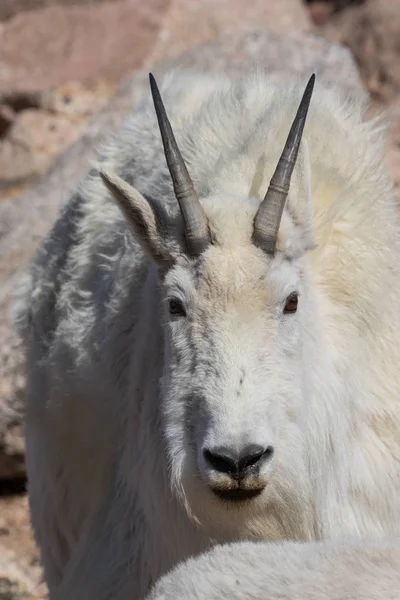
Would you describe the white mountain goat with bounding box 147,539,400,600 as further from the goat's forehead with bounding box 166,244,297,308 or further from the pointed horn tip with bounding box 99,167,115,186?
the pointed horn tip with bounding box 99,167,115,186

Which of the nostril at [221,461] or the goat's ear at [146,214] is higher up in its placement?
the goat's ear at [146,214]

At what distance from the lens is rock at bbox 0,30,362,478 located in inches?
310

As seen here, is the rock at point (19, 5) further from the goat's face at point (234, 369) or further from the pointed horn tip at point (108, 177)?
the goat's face at point (234, 369)

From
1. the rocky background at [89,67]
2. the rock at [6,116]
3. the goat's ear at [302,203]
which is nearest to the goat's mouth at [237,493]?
the goat's ear at [302,203]

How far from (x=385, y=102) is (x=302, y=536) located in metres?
6.69

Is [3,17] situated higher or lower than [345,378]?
higher

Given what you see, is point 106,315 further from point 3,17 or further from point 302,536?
point 3,17

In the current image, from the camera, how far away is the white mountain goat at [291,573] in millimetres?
2965

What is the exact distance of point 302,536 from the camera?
180 inches

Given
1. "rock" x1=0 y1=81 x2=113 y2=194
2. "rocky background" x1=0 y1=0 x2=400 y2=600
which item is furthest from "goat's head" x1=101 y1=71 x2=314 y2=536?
"rock" x1=0 y1=81 x2=113 y2=194

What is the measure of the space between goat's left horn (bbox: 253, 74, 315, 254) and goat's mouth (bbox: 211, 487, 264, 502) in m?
0.78

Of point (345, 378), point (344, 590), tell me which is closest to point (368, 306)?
point (345, 378)

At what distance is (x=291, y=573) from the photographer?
10.2 feet

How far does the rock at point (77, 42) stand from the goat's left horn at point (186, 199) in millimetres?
6721
